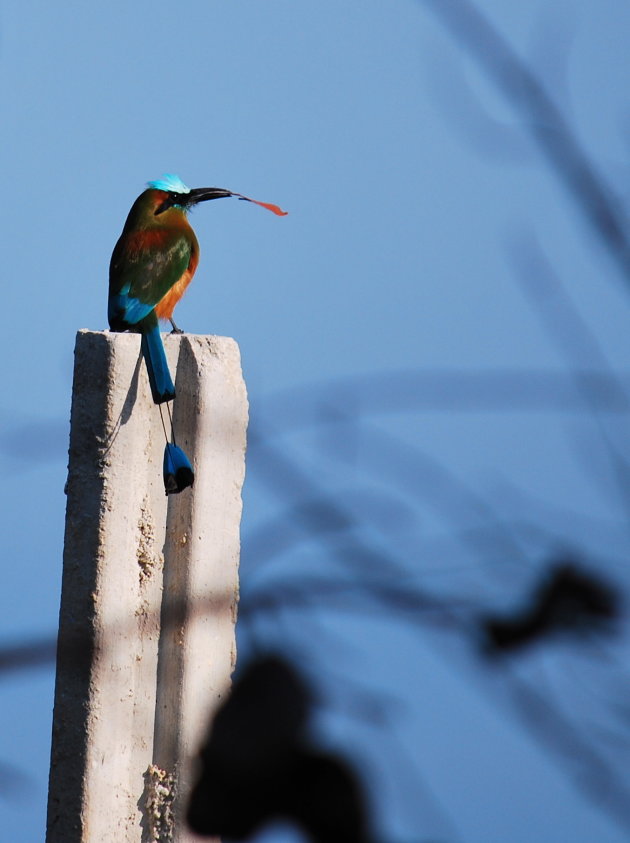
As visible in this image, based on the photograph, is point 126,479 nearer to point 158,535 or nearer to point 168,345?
point 158,535

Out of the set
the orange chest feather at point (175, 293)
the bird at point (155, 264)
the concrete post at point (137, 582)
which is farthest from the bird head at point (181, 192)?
the concrete post at point (137, 582)

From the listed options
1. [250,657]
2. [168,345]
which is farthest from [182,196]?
[250,657]

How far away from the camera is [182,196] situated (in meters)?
3.44

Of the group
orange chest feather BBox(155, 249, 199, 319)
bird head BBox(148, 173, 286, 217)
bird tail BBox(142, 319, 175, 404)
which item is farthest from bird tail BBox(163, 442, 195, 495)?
bird head BBox(148, 173, 286, 217)

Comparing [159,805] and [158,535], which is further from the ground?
[158,535]

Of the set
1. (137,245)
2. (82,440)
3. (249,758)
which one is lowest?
(82,440)

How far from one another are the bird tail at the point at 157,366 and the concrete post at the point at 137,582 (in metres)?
0.03

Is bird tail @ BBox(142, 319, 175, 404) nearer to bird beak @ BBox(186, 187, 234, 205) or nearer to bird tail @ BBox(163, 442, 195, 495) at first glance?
bird tail @ BBox(163, 442, 195, 495)

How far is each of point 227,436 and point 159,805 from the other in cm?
100

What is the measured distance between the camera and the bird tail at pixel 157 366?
8.92ft

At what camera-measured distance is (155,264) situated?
10.1ft

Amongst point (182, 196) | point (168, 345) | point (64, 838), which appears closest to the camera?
point (64, 838)

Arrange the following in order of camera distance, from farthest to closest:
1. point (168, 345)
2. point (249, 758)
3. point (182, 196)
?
point (182, 196) < point (168, 345) < point (249, 758)

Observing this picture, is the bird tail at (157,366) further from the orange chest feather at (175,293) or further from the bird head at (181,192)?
the bird head at (181,192)
